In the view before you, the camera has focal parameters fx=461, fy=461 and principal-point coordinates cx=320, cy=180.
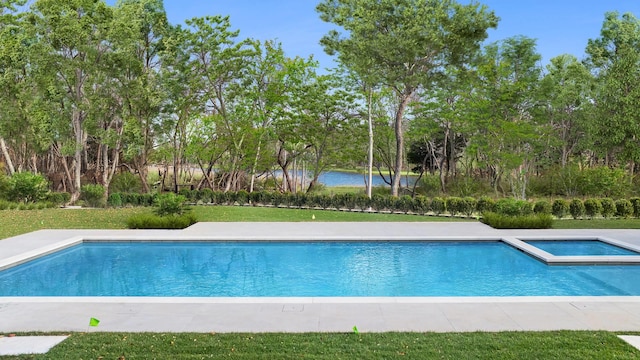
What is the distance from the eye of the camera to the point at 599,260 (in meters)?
10.2

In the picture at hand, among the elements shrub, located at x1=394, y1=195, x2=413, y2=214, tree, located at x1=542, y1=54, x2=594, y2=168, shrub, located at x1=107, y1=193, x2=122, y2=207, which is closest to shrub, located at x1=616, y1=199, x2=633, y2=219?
shrub, located at x1=394, y1=195, x2=413, y2=214

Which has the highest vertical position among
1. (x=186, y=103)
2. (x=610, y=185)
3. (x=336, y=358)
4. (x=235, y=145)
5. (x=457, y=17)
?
(x=457, y=17)

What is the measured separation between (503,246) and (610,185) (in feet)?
44.2

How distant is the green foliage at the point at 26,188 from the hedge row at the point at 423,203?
2.62 metres

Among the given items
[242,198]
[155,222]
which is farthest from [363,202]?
[155,222]

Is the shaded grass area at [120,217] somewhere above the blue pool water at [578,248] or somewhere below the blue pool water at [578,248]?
above

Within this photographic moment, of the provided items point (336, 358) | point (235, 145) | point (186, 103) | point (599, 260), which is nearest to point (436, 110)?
point (235, 145)

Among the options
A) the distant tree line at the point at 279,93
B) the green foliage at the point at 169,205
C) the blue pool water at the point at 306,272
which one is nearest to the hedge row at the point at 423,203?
the distant tree line at the point at 279,93

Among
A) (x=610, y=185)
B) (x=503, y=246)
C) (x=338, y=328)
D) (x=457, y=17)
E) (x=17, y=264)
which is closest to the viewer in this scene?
(x=338, y=328)

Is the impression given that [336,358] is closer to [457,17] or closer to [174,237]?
[174,237]

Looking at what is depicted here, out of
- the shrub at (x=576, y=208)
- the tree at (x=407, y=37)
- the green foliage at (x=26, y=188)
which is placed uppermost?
the tree at (x=407, y=37)

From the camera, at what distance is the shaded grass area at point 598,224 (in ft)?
48.7

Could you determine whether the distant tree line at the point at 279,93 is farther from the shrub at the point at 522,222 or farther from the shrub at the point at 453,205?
the shrub at the point at 522,222

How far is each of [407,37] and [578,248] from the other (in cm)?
1157
